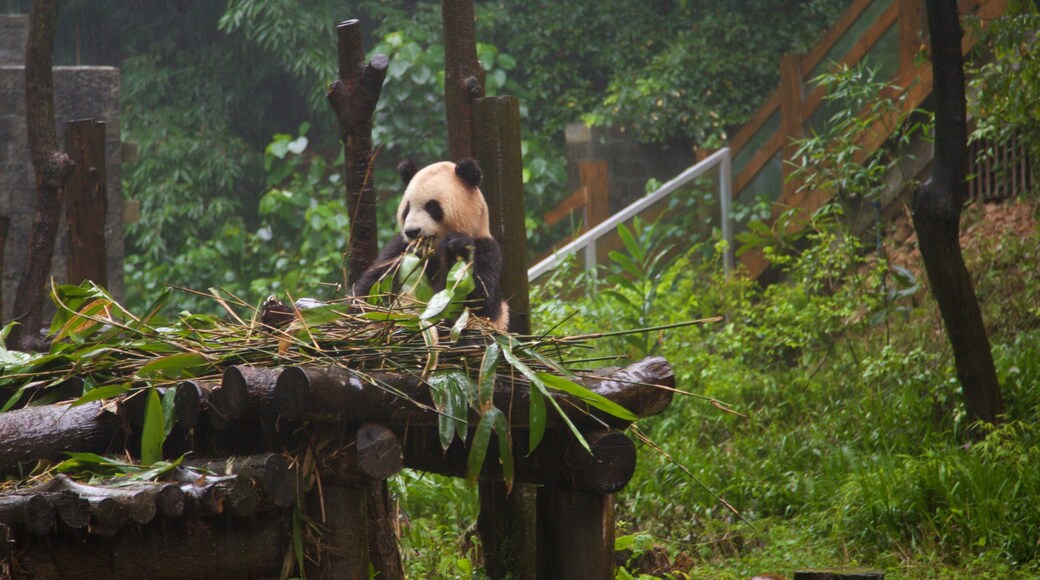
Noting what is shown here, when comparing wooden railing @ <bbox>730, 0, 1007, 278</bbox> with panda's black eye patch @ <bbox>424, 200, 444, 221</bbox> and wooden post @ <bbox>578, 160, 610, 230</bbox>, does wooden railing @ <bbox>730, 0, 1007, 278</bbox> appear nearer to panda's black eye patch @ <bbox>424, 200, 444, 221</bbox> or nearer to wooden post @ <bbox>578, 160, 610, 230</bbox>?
wooden post @ <bbox>578, 160, 610, 230</bbox>

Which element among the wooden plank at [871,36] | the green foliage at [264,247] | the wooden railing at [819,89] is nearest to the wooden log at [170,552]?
the wooden railing at [819,89]

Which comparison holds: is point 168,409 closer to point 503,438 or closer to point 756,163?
point 503,438

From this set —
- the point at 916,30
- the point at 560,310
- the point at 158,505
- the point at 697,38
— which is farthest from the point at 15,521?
the point at 697,38

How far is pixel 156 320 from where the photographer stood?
3.65 meters

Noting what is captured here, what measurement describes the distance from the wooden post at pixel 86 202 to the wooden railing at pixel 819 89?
439 cm

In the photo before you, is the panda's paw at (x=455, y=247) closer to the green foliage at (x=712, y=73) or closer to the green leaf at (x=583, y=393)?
the green leaf at (x=583, y=393)

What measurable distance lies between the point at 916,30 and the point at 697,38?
4.36 metres

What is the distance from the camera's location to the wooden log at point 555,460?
359 centimetres

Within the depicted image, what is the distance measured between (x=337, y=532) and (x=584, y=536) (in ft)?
3.22

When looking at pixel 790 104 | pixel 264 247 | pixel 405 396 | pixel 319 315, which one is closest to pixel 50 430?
pixel 319 315

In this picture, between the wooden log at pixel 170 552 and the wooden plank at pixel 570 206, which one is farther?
the wooden plank at pixel 570 206

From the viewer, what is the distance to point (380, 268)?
4023 millimetres

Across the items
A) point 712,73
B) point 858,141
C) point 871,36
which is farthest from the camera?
point 712,73

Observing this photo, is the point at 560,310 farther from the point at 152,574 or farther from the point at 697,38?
the point at 697,38
